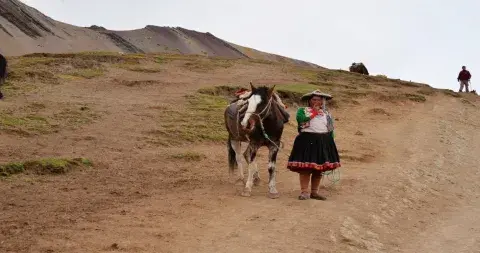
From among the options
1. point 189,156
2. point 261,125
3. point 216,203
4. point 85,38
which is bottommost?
point 216,203

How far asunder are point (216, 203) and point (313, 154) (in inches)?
73.5

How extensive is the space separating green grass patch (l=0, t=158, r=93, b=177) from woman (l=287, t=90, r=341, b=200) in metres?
4.22

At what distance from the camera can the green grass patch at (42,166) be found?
406 inches

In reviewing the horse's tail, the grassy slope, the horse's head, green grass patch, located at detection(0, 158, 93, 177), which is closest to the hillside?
the grassy slope

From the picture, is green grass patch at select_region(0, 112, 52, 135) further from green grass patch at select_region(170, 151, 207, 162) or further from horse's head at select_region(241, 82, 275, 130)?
horse's head at select_region(241, 82, 275, 130)

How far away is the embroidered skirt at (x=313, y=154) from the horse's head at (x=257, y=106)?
773 millimetres

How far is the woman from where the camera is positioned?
9.87 metres

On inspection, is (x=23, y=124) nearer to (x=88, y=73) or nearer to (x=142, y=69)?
(x=88, y=73)

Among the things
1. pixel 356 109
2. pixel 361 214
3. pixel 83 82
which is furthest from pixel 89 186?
pixel 356 109

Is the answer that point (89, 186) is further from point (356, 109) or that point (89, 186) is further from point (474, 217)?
point (356, 109)

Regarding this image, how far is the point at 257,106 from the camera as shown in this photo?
1001 centimetres

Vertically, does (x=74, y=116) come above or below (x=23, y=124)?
above

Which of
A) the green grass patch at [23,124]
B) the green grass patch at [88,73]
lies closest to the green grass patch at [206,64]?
the green grass patch at [88,73]

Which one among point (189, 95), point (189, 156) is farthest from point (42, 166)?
point (189, 95)
